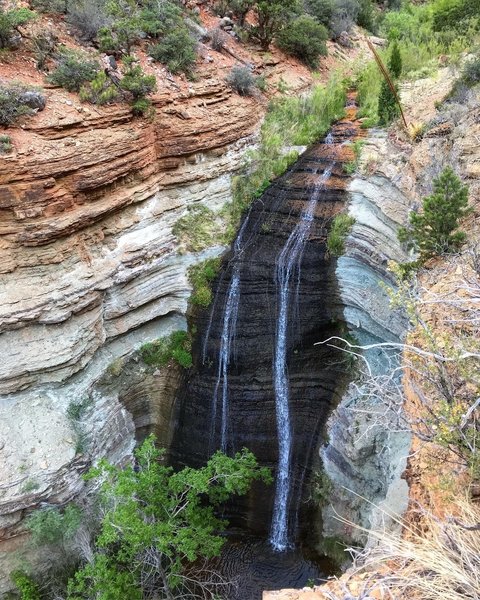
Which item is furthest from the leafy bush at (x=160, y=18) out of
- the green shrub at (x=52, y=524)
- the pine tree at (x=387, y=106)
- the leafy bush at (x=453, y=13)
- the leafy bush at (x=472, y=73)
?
the green shrub at (x=52, y=524)

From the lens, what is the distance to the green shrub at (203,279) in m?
10.8

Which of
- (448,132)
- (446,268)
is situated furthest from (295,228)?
(446,268)

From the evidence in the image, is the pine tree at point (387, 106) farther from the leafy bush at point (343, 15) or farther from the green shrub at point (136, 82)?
the leafy bush at point (343, 15)

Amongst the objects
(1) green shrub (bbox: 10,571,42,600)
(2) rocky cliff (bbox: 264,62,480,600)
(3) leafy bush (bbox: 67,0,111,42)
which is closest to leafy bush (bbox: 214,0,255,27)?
(3) leafy bush (bbox: 67,0,111,42)

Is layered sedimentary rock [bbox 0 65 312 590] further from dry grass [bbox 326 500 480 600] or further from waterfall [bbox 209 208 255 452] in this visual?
dry grass [bbox 326 500 480 600]

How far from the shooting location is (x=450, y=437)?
391cm

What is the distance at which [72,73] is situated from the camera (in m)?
10.2

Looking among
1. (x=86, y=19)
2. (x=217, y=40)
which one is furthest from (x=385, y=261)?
(x=217, y=40)

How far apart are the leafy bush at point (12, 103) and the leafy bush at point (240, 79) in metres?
7.11

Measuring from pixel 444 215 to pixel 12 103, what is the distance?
8478 millimetres

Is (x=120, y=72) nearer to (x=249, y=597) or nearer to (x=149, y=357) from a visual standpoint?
(x=149, y=357)

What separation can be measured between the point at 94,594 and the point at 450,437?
22.7ft

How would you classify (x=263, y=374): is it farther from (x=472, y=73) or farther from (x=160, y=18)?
(x=160, y=18)

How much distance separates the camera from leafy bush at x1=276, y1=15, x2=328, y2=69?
55.8ft
